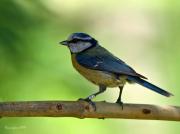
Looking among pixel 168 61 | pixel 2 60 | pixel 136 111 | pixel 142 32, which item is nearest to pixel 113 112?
pixel 136 111

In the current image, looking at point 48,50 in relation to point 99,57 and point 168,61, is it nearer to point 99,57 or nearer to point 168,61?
point 99,57

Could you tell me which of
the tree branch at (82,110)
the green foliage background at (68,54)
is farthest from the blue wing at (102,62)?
the tree branch at (82,110)

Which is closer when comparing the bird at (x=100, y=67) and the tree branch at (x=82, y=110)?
the tree branch at (x=82, y=110)

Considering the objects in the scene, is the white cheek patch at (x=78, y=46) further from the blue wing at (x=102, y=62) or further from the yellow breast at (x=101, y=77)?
the yellow breast at (x=101, y=77)

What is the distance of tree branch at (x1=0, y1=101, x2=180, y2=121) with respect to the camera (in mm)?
2938

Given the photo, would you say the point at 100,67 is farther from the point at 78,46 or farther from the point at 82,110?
the point at 82,110

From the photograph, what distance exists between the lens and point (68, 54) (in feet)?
15.1

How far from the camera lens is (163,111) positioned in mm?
3129

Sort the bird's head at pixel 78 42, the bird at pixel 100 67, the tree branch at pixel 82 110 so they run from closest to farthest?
1. the tree branch at pixel 82 110
2. the bird at pixel 100 67
3. the bird's head at pixel 78 42

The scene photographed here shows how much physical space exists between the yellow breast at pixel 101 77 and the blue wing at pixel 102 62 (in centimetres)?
3

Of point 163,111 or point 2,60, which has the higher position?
point 2,60

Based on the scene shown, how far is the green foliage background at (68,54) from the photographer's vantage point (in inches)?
130

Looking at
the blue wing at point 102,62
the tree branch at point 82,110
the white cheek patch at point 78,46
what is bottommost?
the tree branch at point 82,110

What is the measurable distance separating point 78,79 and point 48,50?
31 centimetres
